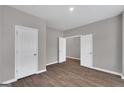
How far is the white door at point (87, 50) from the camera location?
5.05 meters

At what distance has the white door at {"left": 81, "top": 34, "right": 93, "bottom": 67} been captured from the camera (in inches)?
199

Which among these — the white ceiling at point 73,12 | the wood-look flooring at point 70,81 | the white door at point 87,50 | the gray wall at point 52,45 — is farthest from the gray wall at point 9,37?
the white door at point 87,50

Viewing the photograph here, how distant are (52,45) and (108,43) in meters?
3.70

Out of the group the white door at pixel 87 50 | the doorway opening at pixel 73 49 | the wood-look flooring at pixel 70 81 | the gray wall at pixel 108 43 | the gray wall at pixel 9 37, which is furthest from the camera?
the doorway opening at pixel 73 49

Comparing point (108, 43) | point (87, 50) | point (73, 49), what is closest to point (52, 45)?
point (87, 50)

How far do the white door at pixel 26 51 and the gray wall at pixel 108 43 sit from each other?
3282 millimetres

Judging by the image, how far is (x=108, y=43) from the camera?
13.5 feet

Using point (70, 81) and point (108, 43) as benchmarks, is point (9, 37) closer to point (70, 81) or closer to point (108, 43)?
point (70, 81)

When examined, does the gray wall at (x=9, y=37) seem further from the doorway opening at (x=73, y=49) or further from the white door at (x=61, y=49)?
the doorway opening at (x=73, y=49)

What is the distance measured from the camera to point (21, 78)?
3264mm

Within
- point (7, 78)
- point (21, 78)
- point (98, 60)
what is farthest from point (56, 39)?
point (7, 78)

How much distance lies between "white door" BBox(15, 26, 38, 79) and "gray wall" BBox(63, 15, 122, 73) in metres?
3.28

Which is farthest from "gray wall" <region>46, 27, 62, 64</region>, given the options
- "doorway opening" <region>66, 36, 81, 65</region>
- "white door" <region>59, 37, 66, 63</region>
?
"doorway opening" <region>66, 36, 81, 65</region>

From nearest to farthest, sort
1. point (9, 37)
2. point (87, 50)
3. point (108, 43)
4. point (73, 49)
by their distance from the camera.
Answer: point (9, 37)
point (108, 43)
point (87, 50)
point (73, 49)
